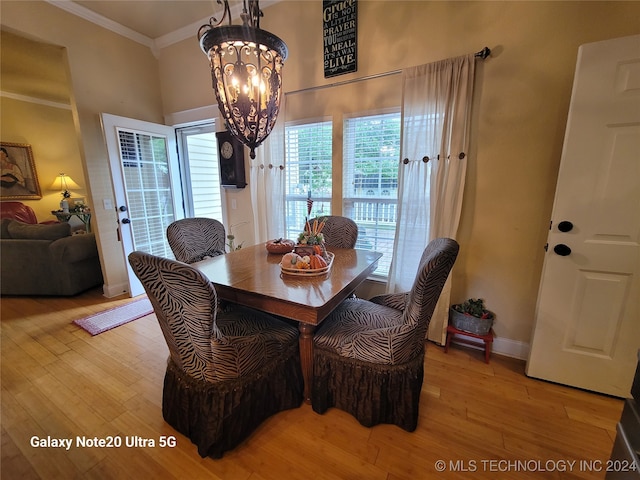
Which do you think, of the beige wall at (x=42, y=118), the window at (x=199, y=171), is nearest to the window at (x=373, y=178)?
the window at (x=199, y=171)

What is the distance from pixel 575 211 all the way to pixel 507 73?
1.02 m

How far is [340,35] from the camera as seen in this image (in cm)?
223

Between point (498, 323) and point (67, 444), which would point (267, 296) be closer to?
point (67, 444)

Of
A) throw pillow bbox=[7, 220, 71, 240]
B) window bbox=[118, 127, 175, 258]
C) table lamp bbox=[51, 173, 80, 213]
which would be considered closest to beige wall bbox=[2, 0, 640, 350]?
window bbox=[118, 127, 175, 258]

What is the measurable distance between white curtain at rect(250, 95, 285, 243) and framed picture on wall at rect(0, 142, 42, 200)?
4.56 metres

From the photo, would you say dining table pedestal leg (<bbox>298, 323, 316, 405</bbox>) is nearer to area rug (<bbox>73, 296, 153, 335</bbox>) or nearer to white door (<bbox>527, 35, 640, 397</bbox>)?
white door (<bbox>527, 35, 640, 397</bbox>)

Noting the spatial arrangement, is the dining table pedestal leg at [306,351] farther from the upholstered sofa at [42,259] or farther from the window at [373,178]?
the upholstered sofa at [42,259]

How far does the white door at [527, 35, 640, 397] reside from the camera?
1398mm

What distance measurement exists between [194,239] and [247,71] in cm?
134

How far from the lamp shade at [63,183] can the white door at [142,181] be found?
299 centimetres

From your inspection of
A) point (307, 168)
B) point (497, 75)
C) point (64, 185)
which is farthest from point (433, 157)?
point (64, 185)

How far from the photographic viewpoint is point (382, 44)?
2.11 meters

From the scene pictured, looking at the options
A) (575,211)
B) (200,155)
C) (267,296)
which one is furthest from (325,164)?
(200,155)

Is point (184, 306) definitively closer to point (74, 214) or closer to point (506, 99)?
point (506, 99)
